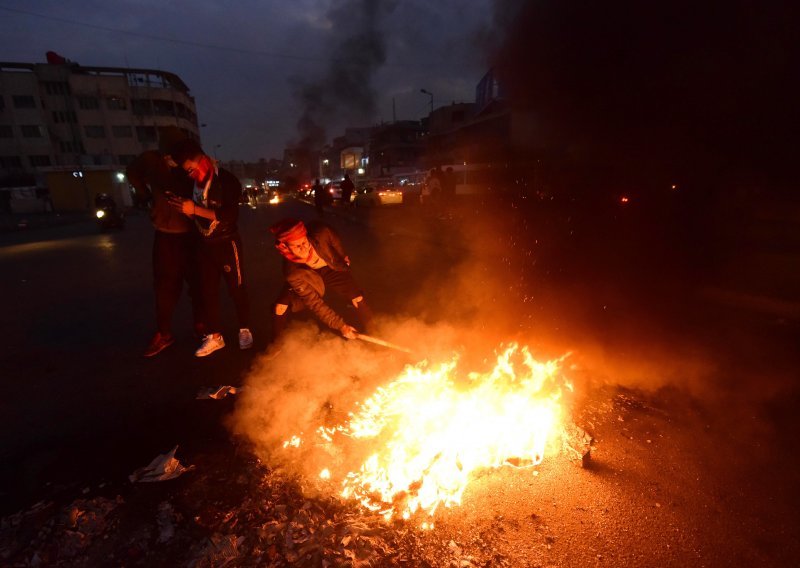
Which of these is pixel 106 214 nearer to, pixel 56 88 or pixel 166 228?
pixel 166 228

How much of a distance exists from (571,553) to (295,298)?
297 cm

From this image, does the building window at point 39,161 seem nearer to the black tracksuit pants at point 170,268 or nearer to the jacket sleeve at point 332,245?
the black tracksuit pants at point 170,268

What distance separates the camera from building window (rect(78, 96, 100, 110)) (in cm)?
4647

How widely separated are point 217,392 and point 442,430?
1.90 meters

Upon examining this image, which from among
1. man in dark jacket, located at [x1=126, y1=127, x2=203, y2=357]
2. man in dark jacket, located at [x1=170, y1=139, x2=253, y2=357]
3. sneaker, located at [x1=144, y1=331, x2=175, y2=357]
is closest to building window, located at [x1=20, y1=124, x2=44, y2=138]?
man in dark jacket, located at [x1=126, y1=127, x2=203, y2=357]

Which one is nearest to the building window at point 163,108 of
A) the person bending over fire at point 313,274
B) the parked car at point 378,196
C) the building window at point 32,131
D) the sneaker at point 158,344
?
the building window at point 32,131

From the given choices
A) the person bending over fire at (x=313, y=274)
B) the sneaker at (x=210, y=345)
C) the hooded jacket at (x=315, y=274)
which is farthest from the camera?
the sneaker at (x=210, y=345)

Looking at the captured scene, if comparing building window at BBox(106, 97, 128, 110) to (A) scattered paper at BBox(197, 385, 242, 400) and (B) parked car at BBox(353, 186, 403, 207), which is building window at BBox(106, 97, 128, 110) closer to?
(B) parked car at BBox(353, 186, 403, 207)

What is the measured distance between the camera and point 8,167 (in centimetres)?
4450

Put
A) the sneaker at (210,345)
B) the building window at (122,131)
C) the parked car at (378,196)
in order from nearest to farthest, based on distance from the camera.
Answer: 1. the sneaker at (210,345)
2. the parked car at (378,196)
3. the building window at (122,131)

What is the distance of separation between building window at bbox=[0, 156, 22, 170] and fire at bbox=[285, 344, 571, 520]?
197 feet

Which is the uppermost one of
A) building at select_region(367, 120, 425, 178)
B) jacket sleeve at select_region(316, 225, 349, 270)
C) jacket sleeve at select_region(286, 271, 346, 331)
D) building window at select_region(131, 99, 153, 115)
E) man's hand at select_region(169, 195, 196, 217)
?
building window at select_region(131, 99, 153, 115)

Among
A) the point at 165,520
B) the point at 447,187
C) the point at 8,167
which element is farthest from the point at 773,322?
the point at 8,167

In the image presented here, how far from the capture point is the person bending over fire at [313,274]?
3648 millimetres
